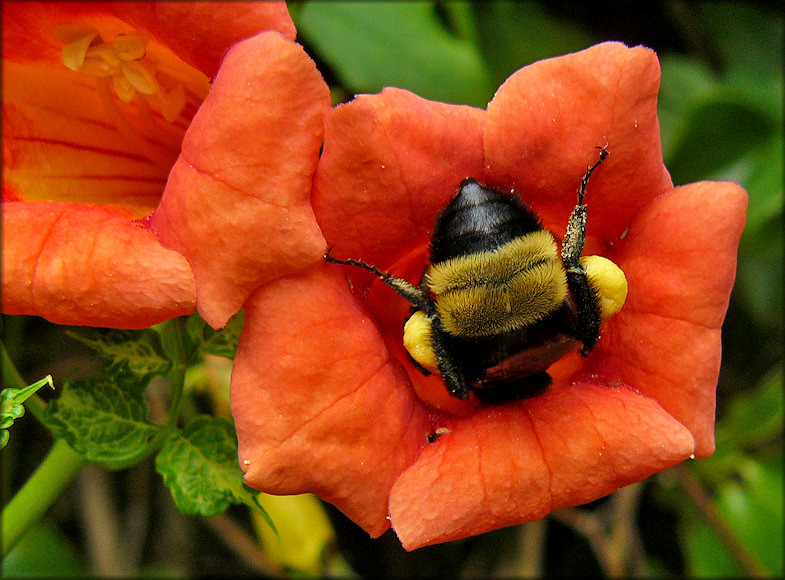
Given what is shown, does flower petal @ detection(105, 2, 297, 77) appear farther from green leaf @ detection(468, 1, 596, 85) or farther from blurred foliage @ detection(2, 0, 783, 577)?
green leaf @ detection(468, 1, 596, 85)

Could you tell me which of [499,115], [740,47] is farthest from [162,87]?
[740,47]

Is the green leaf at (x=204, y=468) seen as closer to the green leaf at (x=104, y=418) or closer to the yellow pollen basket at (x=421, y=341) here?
the green leaf at (x=104, y=418)

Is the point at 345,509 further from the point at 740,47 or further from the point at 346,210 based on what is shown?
the point at 740,47

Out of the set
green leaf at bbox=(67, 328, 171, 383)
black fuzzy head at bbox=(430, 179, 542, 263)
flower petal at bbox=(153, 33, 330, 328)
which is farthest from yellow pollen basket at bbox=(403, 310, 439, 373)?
green leaf at bbox=(67, 328, 171, 383)

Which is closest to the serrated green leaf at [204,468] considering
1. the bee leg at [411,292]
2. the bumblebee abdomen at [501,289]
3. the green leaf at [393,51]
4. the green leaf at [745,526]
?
the bee leg at [411,292]

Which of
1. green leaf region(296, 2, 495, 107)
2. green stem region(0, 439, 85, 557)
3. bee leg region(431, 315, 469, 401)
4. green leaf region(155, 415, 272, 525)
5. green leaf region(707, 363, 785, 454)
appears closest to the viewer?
A: bee leg region(431, 315, 469, 401)
